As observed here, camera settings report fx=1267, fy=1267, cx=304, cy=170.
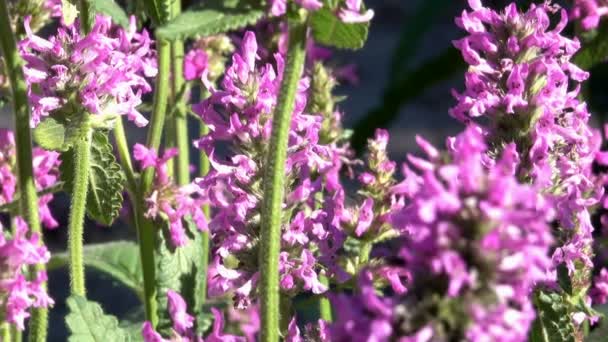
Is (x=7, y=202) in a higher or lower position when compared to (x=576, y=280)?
higher

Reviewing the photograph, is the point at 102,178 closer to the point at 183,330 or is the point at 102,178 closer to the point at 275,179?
the point at 183,330

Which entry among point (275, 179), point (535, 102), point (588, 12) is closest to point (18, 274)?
point (275, 179)

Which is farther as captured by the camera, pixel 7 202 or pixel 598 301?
pixel 598 301

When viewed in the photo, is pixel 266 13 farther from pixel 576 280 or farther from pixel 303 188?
pixel 576 280

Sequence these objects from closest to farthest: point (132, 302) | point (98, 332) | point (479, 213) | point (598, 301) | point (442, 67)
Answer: point (479, 213)
point (98, 332)
point (598, 301)
point (132, 302)
point (442, 67)

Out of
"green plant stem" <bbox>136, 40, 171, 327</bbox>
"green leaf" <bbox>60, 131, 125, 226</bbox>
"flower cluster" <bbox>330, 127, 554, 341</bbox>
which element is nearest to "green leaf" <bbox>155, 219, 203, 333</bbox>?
"green plant stem" <bbox>136, 40, 171, 327</bbox>

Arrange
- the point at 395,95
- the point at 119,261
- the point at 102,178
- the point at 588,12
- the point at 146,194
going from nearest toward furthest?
1. the point at 102,178
2. the point at 146,194
3. the point at 588,12
4. the point at 119,261
5. the point at 395,95

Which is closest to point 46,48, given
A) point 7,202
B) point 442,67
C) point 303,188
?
point 7,202
